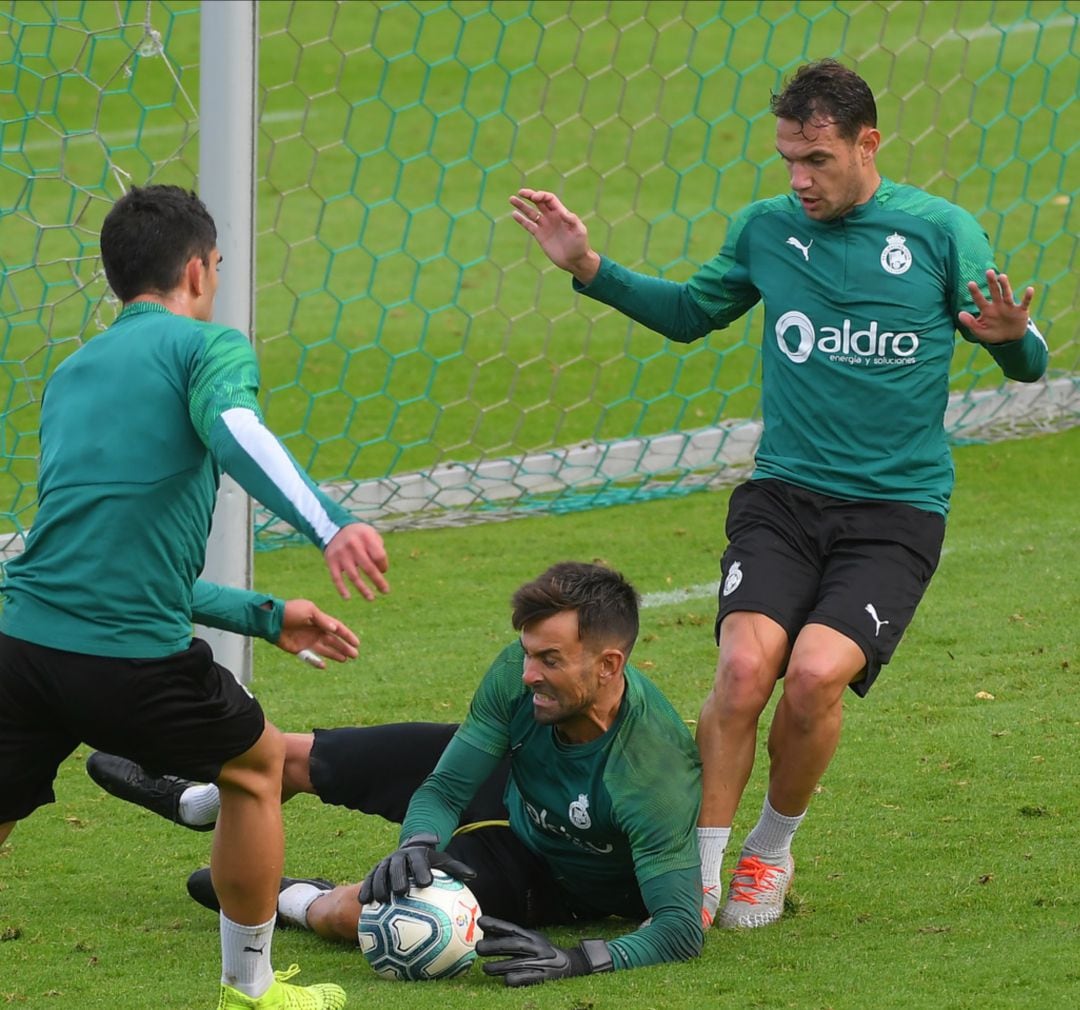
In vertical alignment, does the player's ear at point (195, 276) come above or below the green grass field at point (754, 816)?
above

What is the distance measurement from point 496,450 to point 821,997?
5.32 m

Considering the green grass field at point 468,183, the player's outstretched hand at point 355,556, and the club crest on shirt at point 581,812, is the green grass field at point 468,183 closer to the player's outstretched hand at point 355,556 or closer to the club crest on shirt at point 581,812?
the club crest on shirt at point 581,812

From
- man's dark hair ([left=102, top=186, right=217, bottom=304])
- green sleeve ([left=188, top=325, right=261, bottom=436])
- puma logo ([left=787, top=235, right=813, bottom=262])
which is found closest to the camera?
green sleeve ([left=188, top=325, right=261, bottom=436])

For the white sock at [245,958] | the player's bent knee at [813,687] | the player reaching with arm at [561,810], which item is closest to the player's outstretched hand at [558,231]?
the player reaching with arm at [561,810]

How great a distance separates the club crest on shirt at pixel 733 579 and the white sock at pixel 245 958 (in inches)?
51.9

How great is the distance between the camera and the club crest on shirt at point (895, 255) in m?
4.29

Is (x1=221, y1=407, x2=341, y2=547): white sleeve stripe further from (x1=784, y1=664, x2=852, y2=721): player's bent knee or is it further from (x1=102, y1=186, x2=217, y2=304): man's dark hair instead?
(x1=784, y1=664, x2=852, y2=721): player's bent knee

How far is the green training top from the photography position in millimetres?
3703

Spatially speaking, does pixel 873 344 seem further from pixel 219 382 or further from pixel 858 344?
pixel 219 382

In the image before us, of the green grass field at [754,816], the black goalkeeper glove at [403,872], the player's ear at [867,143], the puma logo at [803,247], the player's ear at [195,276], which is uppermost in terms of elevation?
the player's ear at [867,143]

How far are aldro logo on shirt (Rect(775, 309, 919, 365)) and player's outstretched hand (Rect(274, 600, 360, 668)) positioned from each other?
4.77ft

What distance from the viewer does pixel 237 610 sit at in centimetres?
354

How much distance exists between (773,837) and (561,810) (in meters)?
0.52

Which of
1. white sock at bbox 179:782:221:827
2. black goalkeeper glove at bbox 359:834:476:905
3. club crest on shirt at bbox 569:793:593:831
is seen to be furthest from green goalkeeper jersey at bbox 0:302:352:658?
white sock at bbox 179:782:221:827
